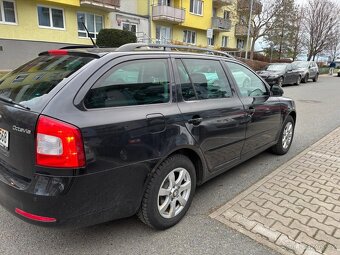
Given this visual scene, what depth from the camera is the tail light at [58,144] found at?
6.42 feet

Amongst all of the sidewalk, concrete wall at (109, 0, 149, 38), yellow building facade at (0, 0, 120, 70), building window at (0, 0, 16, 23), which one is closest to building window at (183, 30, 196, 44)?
concrete wall at (109, 0, 149, 38)

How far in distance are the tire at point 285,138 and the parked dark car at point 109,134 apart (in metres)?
1.83

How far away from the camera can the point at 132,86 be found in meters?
2.44

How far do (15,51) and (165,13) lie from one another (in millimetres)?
12843

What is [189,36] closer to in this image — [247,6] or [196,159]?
[247,6]

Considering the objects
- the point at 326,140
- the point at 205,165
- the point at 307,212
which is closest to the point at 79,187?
the point at 205,165

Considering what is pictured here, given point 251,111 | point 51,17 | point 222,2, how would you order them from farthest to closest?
1. point 222,2
2. point 51,17
3. point 251,111

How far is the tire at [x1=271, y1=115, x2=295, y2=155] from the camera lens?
15.4 feet

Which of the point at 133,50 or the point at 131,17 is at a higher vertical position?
the point at 131,17

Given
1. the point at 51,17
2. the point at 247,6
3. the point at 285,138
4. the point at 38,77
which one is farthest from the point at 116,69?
the point at 247,6

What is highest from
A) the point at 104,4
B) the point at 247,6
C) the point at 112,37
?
the point at 247,6

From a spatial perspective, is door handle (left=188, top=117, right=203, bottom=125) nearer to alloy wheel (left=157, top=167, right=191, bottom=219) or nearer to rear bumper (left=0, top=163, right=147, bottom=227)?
alloy wheel (left=157, top=167, right=191, bottom=219)

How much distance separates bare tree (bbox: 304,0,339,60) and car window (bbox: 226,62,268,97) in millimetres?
37065

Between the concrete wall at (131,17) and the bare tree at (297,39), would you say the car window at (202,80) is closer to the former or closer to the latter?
the concrete wall at (131,17)
